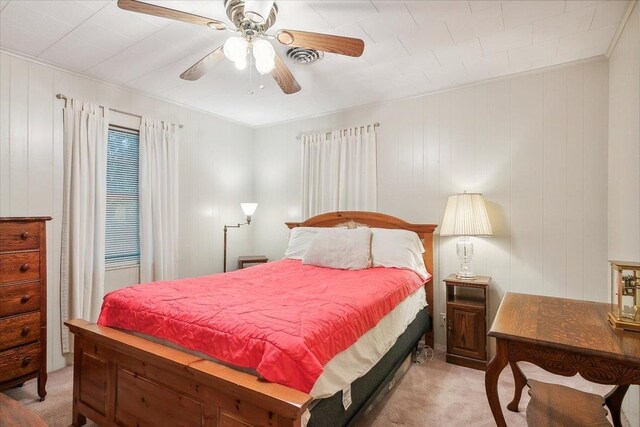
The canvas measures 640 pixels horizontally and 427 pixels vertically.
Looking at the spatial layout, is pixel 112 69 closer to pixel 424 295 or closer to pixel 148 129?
pixel 148 129

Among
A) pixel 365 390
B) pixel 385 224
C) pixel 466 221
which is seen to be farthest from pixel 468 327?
pixel 365 390

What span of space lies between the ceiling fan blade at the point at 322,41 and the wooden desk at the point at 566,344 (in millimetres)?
1598

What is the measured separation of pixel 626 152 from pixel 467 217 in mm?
1116

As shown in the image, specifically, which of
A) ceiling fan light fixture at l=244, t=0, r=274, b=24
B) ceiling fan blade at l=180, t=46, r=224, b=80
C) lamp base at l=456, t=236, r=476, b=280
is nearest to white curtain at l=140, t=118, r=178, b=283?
ceiling fan blade at l=180, t=46, r=224, b=80

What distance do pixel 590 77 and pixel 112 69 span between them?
4.09 metres

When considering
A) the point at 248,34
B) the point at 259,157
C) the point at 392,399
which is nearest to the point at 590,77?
the point at 248,34

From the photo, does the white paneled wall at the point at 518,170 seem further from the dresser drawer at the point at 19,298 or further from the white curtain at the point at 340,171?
the dresser drawer at the point at 19,298

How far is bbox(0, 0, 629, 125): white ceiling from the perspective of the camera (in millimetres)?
2029

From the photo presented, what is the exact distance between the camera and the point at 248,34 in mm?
1843

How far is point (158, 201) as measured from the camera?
3.49 meters

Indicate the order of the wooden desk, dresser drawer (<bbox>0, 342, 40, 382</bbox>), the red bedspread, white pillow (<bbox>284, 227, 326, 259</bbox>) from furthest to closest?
1. white pillow (<bbox>284, 227, 326, 259</bbox>)
2. dresser drawer (<bbox>0, 342, 40, 382</bbox>)
3. the red bedspread
4. the wooden desk

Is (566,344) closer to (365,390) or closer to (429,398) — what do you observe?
(365,390)

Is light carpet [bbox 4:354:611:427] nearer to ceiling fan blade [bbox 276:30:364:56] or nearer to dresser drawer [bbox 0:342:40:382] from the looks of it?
dresser drawer [bbox 0:342:40:382]

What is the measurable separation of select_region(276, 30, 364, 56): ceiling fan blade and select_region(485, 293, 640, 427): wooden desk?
160cm
